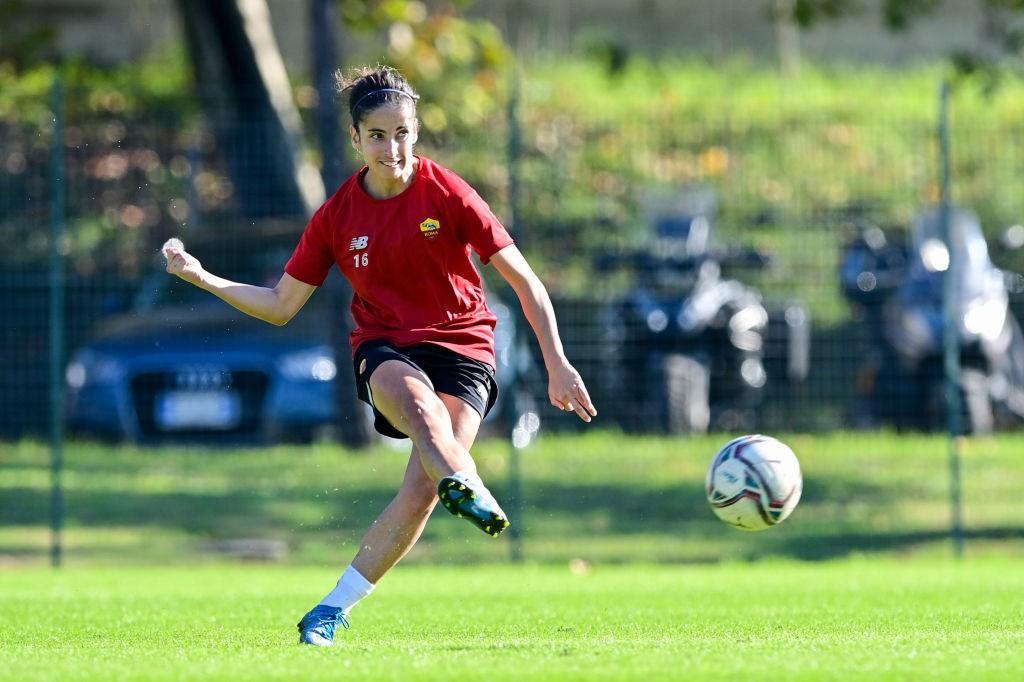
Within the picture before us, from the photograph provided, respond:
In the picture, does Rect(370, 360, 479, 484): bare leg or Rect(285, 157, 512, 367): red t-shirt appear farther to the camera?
Rect(285, 157, 512, 367): red t-shirt

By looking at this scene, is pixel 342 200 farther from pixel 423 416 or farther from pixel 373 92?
pixel 423 416

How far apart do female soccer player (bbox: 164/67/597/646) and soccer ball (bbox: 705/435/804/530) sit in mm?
1080

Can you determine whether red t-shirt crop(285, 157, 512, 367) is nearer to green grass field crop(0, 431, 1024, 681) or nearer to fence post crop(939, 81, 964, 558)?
green grass field crop(0, 431, 1024, 681)

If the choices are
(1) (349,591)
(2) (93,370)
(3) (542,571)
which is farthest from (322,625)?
(2) (93,370)

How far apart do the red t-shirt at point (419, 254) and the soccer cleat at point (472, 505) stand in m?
0.90

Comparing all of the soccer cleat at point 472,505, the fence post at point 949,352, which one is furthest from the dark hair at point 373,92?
the fence post at point 949,352

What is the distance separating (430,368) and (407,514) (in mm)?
570

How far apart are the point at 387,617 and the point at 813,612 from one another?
2045mm

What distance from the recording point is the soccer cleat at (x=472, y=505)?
5.94m

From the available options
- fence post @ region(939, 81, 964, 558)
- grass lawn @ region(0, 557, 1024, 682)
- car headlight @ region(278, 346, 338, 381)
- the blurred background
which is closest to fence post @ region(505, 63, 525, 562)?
the blurred background

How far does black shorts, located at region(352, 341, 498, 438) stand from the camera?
261 inches

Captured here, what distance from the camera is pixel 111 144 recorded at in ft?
48.9

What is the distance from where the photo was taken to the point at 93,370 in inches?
567

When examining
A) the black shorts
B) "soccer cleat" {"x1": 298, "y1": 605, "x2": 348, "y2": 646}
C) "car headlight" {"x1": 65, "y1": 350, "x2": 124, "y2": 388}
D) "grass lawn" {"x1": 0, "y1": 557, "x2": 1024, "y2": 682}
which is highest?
"car headlight" {"x1": 65, "y1": 350, "x2": 124, "y2": 388}
